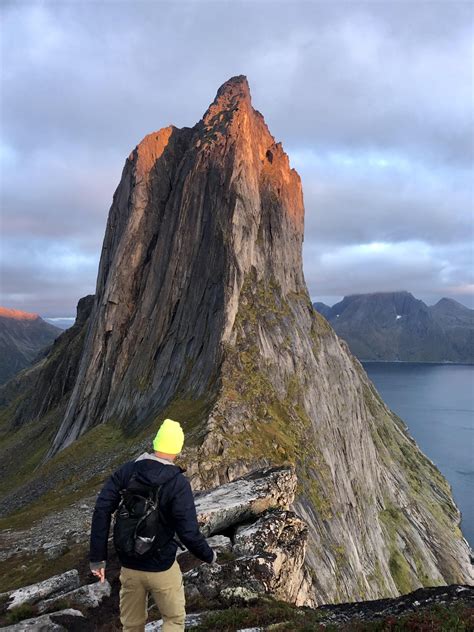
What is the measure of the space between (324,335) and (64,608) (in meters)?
61.7

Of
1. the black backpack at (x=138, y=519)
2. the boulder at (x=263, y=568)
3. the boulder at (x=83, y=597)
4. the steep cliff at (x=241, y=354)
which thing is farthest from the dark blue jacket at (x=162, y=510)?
the steep cliff at (x=241, y=354)

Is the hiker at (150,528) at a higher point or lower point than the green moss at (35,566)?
higher

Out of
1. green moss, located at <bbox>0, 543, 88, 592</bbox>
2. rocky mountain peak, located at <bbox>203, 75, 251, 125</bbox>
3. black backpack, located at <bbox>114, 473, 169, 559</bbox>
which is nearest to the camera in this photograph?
black backpack, located at <bbox>114, 473, 169, 559</bbox>

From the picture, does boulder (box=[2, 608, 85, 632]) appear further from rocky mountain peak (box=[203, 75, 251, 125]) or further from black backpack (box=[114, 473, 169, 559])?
rocky mountain peak (box=[203, 75, 251, 125])

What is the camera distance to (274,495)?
20719 millimetres

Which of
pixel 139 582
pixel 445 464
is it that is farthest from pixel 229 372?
pixel 445 464

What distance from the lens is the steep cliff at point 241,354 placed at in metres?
45.3

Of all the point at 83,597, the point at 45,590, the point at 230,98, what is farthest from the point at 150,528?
the point at 230,98

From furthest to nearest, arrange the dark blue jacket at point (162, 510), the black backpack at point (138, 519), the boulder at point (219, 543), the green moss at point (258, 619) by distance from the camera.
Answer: the boulder at point (219, 543) < the green moss at point (258, 619) < the dark blue jacket at point (162, 510) < the black backpack at point (138, 519)

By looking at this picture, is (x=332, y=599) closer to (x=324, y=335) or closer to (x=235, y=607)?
(x=235, y=607)

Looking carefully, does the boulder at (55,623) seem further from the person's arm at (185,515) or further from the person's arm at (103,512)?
the person's arm at (185,515)

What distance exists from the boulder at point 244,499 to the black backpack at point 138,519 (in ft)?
31.6

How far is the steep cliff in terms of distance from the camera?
45.3 meters

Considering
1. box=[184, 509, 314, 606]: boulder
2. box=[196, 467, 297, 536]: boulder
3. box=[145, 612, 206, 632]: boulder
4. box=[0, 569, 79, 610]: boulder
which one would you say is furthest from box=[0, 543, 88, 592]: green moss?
box=[145, 612, 206, 632]: boulder
